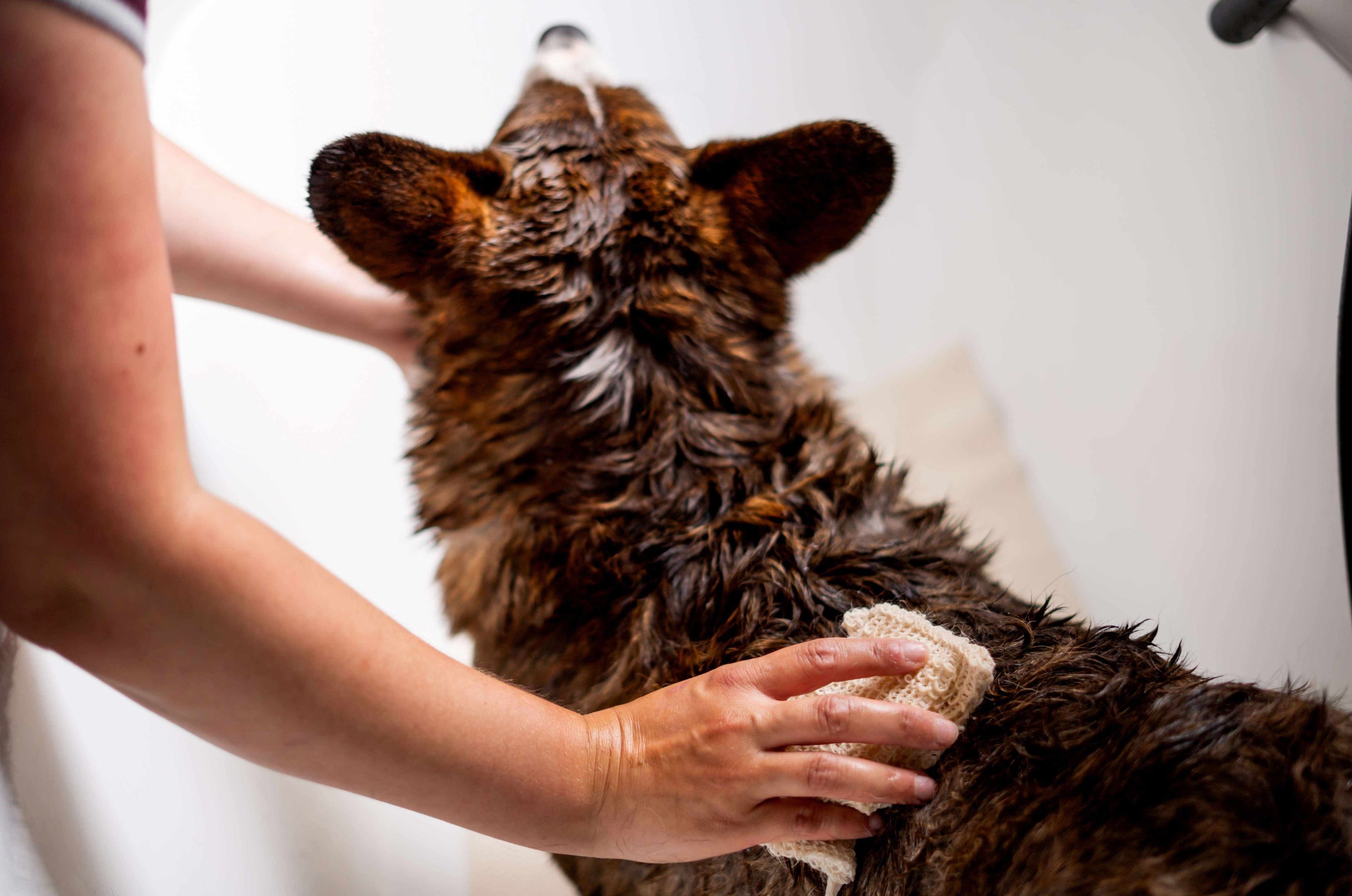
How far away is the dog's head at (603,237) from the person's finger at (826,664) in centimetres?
44

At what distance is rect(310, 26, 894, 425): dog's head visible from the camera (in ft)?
3.84

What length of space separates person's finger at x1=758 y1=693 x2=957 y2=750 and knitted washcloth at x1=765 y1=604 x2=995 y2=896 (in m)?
0.02

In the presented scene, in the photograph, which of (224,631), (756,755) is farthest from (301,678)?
(756,755)

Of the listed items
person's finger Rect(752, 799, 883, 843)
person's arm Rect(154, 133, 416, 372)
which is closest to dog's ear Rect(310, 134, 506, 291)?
person's arm Rect(154, 133, 416, 372)

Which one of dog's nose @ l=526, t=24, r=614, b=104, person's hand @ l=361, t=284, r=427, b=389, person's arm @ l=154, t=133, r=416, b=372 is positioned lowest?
person's hand @ l=361, t=284, r=427, b=389

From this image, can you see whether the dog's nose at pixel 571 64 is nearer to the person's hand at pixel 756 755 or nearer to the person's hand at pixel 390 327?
the person's hand at pixel 390 327

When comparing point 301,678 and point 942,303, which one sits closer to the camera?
point 301,678

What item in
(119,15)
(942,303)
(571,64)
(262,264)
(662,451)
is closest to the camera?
(119,15)

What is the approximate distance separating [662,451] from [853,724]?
1.56 ft

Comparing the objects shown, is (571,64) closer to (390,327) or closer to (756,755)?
(390,327)

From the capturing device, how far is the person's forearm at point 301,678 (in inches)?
23.8

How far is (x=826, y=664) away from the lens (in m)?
0.82

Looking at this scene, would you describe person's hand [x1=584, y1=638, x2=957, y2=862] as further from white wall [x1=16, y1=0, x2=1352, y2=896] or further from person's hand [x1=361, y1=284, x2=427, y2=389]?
person's hand [x1=361, y1=284, x2=427, y2=389]

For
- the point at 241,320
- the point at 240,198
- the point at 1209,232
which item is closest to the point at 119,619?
the point at 240,198
